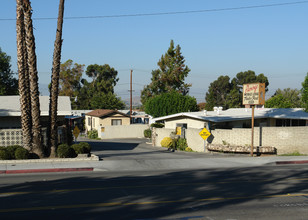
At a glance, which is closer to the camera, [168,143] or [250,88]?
[250,88]

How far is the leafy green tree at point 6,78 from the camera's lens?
5366 centimetres

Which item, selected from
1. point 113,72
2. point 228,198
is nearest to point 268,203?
point 228,198

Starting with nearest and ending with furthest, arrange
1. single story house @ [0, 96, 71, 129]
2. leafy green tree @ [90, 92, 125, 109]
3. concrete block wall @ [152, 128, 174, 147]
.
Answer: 1. single story house @ [0, 96, 71, 129]
2. concrete block wall @ [152, 128, 174, 147]
3. leafy green tree @ [90, 92, 125, 109]

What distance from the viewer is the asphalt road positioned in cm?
1030

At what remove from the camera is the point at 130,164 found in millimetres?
21344

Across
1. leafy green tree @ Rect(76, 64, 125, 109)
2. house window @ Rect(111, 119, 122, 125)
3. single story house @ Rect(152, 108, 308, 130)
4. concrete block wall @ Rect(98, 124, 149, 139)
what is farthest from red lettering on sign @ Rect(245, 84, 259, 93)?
leafy green tree @ Rect(76, 64, 125, 109)

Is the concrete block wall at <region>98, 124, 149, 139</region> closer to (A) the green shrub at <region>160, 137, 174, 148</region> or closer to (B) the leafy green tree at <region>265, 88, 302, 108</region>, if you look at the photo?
(B) the leafy green tree at <region>265, 88, 302, 108</region>

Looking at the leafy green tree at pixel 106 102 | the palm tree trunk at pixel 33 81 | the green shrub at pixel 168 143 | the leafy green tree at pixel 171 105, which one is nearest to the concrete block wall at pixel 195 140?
the green shrub at pixel 168 143

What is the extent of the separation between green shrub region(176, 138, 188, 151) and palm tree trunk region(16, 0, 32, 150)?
1429 centimetres

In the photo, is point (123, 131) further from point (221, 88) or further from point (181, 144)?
point (221, 88)

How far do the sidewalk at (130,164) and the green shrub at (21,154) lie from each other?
1.76 feet

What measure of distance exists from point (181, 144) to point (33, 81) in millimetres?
15098

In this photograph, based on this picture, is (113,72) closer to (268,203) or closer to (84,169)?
(84,169)

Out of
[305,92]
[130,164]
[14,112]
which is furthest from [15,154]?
[305,92]
